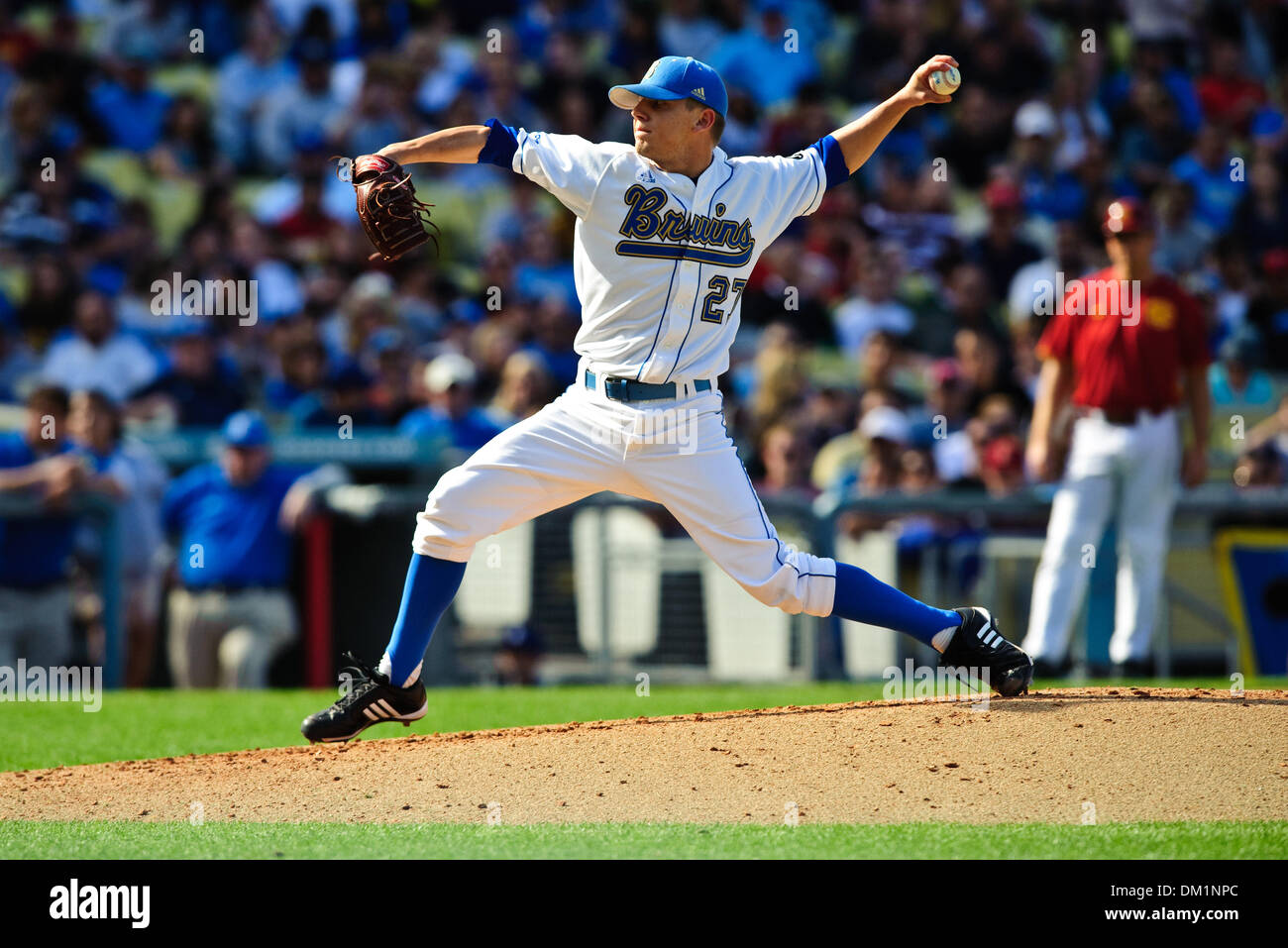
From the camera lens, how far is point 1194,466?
8250 millimetres

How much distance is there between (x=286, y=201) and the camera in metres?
13.5

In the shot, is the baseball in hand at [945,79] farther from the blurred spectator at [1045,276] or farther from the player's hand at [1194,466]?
the blurred spectator at [1045,276]

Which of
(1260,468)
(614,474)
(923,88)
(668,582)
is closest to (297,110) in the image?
(668,582)

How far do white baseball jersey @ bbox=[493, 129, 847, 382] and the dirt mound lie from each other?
4.15 feet

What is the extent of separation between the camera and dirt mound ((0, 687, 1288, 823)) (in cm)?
481

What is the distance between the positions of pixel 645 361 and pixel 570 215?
27.7ft

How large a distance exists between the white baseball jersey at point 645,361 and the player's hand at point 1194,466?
11.7ft

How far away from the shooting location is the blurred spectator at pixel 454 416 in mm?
10156

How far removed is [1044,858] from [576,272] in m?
2.45

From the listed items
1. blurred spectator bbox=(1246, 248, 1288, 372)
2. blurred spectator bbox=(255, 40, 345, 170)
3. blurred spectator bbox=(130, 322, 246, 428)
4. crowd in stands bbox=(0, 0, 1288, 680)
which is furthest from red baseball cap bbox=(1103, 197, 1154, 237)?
blurred spectator bbox=(255, 40, 345, 170)

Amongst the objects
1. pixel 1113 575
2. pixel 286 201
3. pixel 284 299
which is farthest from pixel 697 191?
pixel 286 201

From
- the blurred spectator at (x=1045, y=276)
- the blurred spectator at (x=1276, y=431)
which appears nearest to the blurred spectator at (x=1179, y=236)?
the blurred spectator at (x=1045, y=276)

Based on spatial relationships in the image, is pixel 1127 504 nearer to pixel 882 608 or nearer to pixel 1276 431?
pixel 882 608

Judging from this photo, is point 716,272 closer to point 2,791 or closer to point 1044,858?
point 1044,858
